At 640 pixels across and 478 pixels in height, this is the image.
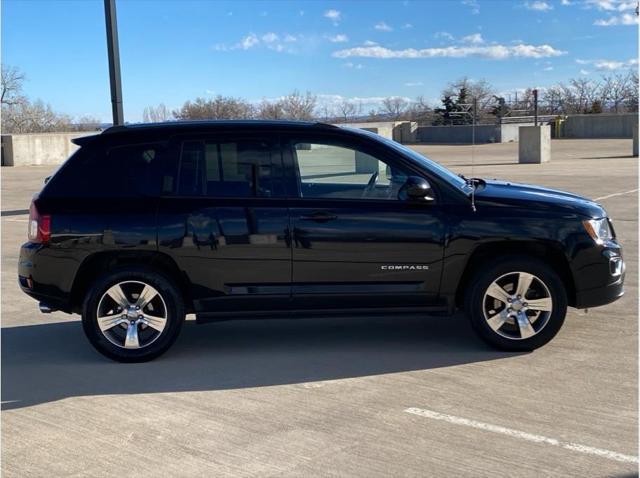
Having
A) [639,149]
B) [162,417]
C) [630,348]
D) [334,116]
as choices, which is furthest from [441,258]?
[334,116]

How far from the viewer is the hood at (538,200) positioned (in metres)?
5.68

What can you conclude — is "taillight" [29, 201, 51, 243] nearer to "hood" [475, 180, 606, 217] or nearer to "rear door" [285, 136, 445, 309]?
"rear door" [285, 136, 445, 309]

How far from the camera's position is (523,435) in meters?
4.18

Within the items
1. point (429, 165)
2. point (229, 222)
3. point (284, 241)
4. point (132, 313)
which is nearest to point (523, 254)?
point (429, 165)

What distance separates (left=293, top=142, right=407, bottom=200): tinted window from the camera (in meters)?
5.71

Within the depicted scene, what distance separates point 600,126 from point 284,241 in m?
45.7

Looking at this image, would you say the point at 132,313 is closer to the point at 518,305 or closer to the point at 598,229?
the point at 518,305

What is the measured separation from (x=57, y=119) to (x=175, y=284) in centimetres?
5391

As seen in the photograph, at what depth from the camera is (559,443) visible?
13.3 feet

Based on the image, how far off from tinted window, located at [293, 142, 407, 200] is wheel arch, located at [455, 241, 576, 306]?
32.0 inches

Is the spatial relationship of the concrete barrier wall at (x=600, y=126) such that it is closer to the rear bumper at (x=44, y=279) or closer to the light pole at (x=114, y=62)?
the light pole at (x=114, y=62)

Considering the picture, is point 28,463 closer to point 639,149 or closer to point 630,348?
point 630,348

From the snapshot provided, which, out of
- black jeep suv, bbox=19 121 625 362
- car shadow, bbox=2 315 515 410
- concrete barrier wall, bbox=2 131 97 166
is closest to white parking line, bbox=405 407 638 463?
car shadow, bbox=2 315 515 410

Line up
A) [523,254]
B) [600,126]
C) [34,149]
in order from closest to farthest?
[523,254], [34,149], [600,126]
